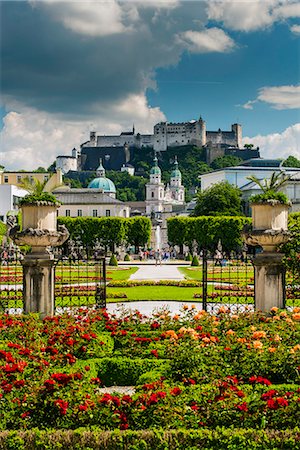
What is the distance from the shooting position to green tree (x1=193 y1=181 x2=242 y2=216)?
73.8 meters

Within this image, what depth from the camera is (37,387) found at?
6996 mm

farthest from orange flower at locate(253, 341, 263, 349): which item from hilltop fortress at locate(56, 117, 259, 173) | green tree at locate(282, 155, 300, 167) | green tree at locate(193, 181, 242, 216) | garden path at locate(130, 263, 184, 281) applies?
hilltop fortress at locate(56, 117, 259, 173)

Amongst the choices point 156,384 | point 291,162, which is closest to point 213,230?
point 156,384

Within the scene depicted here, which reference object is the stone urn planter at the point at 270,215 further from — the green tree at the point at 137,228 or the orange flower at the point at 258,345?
the green tree at the point at 137,228

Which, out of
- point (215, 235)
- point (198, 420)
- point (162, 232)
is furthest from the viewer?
point (162, 232)

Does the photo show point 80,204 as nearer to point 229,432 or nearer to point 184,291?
point 184,291

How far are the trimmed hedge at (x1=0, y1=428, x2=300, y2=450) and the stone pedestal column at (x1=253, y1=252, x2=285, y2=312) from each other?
7124 mm

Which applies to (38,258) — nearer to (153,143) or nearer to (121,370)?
(121,370)

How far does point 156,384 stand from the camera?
23.4 ft

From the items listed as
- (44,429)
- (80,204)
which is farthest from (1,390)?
(80,204)

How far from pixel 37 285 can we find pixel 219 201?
61.7m

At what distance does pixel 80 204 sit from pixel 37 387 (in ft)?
251

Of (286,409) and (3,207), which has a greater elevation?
(3,207)

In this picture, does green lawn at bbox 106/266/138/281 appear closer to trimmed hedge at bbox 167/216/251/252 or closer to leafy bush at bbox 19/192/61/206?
leafy bush at bbox 19/192/61/206
